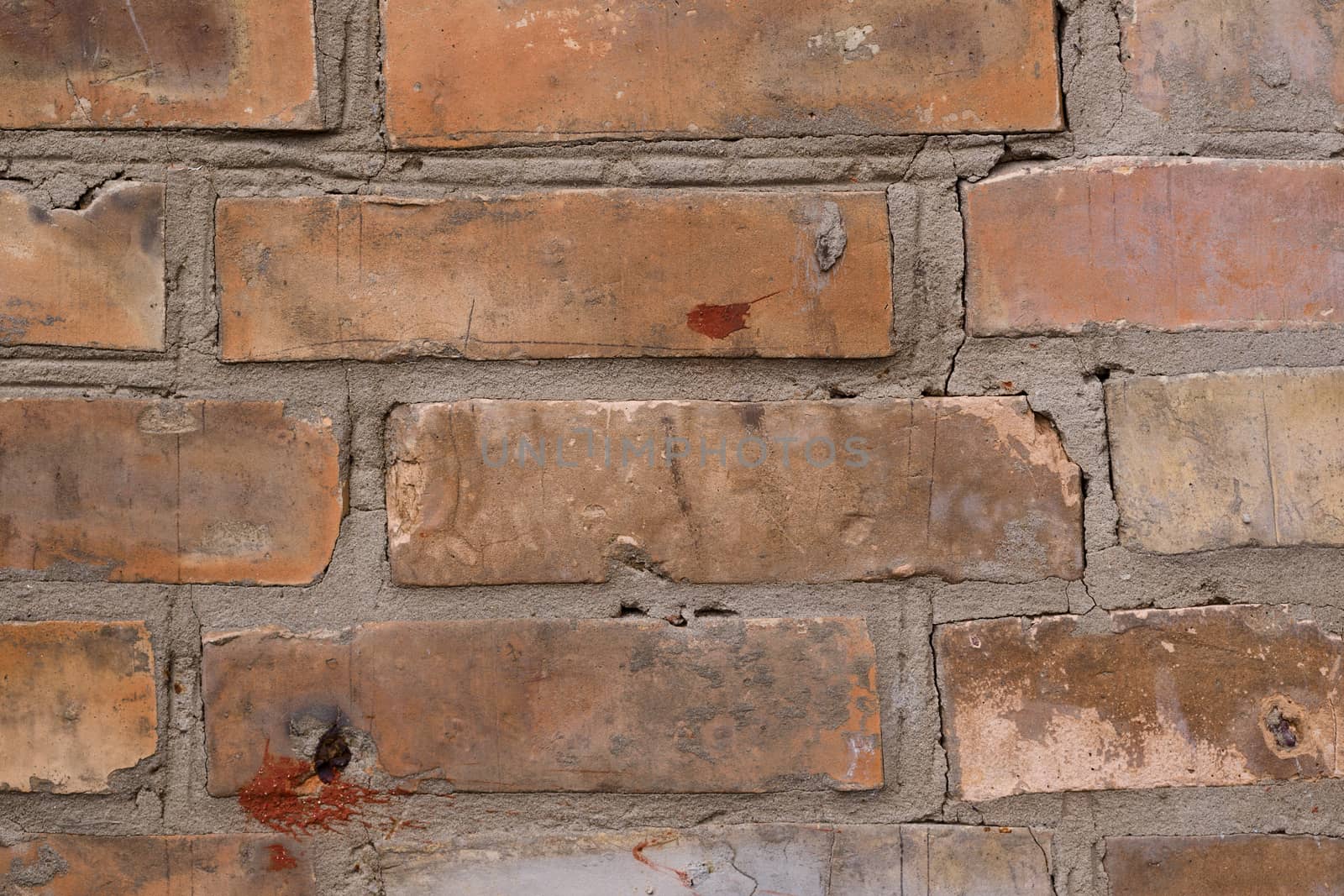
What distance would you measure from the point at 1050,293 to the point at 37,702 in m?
0.69

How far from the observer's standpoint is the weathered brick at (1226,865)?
0.54 m

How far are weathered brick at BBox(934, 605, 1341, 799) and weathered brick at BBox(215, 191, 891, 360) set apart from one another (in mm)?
228

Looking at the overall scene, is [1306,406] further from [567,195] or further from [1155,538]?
[567,195]

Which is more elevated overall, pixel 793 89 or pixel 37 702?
pixel 793 89

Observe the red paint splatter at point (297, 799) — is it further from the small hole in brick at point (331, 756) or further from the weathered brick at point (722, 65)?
the weathered brick at point (722, 65)

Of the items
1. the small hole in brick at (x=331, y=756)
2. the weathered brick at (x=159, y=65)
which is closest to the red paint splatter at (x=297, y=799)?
the small hole in brick at (x=331, y=756)

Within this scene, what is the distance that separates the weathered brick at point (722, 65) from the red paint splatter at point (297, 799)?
1.37 ft

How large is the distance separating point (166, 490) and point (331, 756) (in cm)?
20

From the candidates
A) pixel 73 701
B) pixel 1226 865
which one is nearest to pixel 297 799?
pixel 73 701

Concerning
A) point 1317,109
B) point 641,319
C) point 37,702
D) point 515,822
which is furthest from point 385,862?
point 1317,109

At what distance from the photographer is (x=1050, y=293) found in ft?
1.75

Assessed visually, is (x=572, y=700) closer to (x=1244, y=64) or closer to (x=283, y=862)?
(x=283, y=862)

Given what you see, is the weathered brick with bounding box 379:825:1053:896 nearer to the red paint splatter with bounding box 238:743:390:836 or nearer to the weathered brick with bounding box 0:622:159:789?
the red paint splatter with bounding box 238:743:390:836

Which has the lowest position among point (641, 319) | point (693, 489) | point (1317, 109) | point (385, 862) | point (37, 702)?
point (385, 862)
